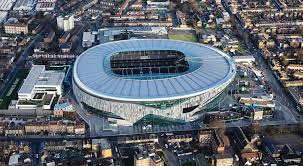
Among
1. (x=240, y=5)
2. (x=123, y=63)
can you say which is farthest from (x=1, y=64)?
(x=240, y=5)

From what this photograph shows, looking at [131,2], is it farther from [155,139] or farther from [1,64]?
[155,139]

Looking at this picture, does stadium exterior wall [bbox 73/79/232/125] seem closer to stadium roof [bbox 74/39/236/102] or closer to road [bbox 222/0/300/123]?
stadium roof [bbox 74/39/236/102]

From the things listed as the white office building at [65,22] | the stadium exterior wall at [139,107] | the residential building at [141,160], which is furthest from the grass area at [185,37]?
the residential building at [141,160]

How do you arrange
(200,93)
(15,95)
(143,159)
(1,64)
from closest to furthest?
(143,159) → (200,93) → (15,95) → (1,64)

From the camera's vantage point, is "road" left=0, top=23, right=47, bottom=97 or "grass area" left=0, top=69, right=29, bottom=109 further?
"road" left=0, top=23, right=47, bottom=97

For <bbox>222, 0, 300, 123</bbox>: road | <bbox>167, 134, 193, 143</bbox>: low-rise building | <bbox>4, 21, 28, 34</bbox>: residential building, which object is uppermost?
<bbox>4, 21, 28, 34</bbox>: residential building

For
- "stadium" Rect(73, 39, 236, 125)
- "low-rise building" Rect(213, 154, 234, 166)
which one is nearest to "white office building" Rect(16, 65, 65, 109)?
"stadium" Rect(73, 39, 236, 125)

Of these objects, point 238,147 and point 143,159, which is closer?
point 143,159
